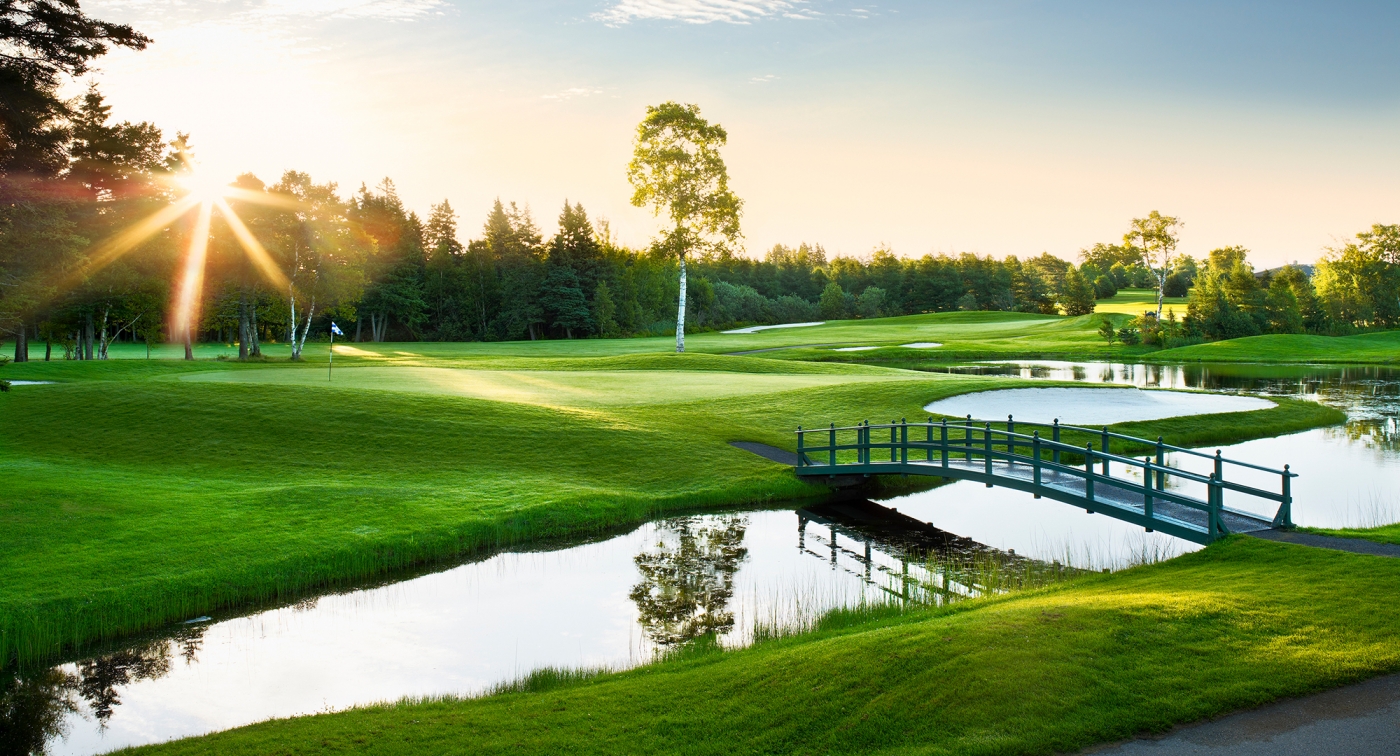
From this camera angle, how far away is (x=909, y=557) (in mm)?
17109

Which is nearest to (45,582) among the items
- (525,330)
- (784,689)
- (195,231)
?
(784,689)

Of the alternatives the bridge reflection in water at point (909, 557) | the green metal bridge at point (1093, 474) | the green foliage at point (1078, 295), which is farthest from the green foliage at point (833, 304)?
the bridge reflection in water at point (909, 557)

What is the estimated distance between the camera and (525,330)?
95625 millimetres

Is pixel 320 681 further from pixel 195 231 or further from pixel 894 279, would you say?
pixel 894 279

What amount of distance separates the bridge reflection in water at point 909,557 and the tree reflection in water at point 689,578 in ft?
5.59

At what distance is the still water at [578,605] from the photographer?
10.8m

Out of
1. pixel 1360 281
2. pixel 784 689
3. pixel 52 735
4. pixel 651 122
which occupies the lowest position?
pixel 52 735

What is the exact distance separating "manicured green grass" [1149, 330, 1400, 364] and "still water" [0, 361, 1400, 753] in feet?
140

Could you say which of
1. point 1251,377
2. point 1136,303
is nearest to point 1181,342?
point 1251,377

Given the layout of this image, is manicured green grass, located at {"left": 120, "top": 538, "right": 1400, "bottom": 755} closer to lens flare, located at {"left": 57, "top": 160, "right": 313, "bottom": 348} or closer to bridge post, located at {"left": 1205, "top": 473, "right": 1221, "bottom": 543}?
bridge post, located at {"left": 1205, "top": 473, "right": 1221, "bottom": 543}

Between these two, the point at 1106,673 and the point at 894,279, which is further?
the point at 894,279

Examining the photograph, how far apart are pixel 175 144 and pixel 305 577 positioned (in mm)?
61872

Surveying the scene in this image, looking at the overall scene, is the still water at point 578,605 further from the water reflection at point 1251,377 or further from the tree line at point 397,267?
the water reflection at point 1251,377

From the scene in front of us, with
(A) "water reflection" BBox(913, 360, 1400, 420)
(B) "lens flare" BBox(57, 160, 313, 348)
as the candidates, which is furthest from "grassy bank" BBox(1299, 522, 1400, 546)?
(B) "lens flare" BBox(57, 160, 313, 348)
